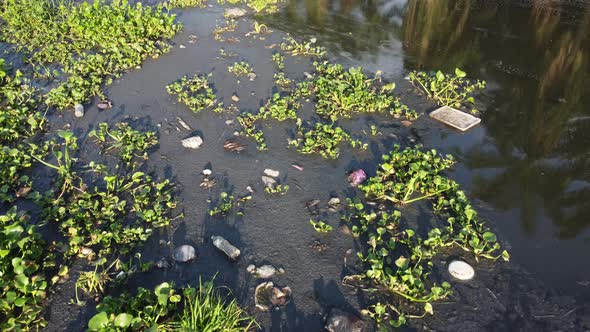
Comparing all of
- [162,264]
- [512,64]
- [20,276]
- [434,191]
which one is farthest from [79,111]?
[512,64]

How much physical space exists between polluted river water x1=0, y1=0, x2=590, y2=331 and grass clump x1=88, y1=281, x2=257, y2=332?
24 centimetres

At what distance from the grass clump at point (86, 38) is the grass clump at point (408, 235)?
5.00 metres

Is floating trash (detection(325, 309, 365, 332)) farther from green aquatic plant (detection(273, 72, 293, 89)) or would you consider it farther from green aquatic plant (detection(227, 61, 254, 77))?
green aquatic plant (detection(227, 61, 254, 77))

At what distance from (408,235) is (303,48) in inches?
206

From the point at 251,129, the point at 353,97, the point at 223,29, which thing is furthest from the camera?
the point at 223,29

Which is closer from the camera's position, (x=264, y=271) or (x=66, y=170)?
(x=264, y=271)

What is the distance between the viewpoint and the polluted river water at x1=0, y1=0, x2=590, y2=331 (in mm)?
3559

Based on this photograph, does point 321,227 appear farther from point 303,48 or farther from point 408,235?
point 303,48

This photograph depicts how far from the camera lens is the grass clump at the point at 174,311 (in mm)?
3004

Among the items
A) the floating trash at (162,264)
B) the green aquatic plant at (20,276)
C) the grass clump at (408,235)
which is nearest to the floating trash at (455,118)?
the grass clump at (408,235)

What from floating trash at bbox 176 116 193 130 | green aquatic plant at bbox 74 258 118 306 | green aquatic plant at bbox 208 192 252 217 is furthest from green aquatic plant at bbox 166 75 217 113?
green aquatic plant at bbox 74 258 118 306

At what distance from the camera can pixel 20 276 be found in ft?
10.5

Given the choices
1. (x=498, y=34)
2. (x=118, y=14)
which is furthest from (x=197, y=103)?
(x=498, y=34)

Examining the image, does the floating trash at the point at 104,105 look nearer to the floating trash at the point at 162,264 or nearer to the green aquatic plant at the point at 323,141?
the green aquatic plant at the point at 323,141
